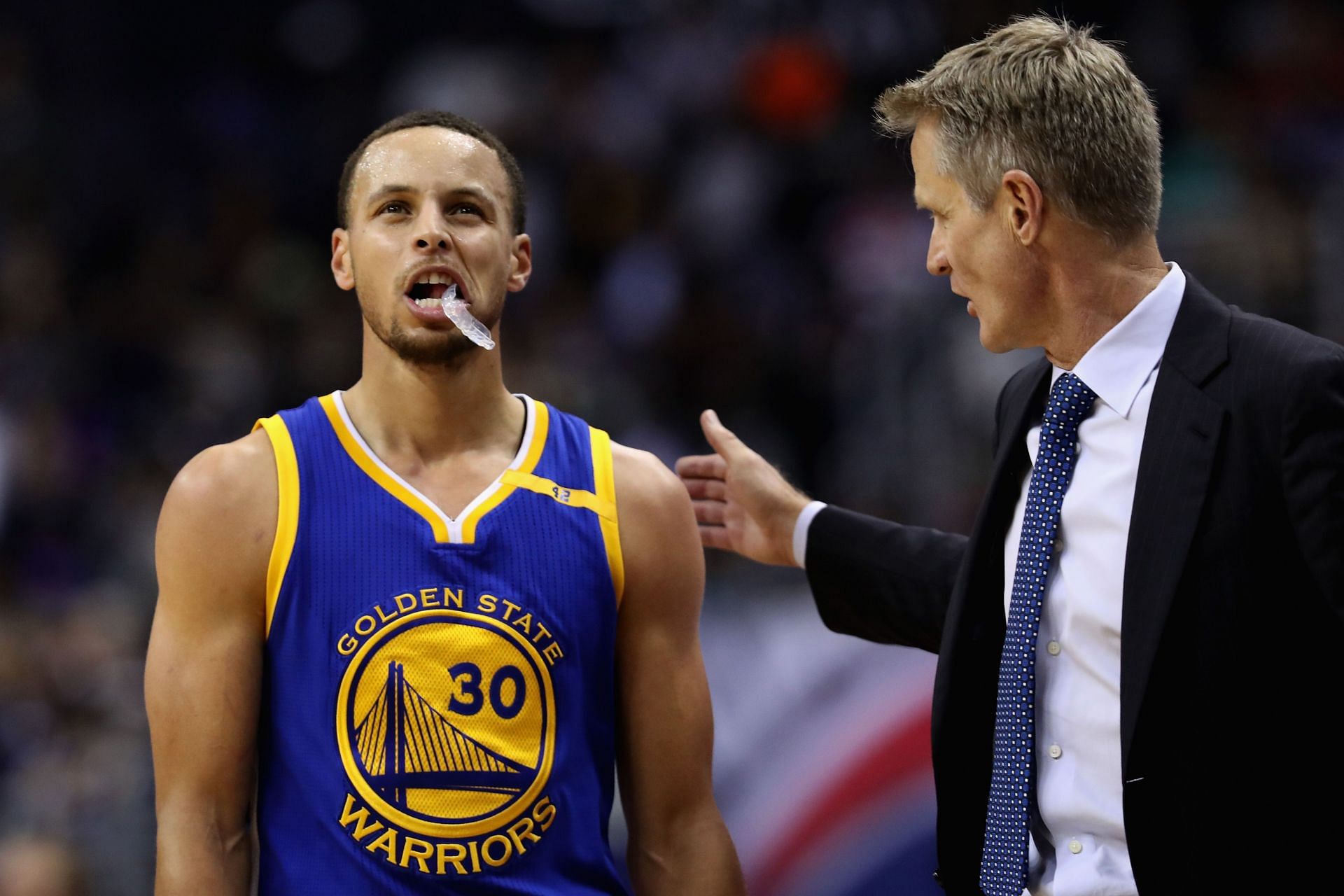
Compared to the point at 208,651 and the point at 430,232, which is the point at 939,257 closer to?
the point at 430,232

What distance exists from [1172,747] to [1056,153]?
1.06 m

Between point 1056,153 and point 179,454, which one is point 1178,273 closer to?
point 1056,153

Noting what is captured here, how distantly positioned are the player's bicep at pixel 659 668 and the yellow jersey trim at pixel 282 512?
24.6 inches

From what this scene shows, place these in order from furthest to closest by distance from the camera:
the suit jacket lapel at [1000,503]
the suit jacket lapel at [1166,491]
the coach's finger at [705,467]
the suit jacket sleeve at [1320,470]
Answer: the coach's finger at [705,467], the suit jacket lapel at [1000,503], the suit jacket lapel at [1166,491], the suit jacket sleeve at [1320,470]

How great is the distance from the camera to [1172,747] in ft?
8.52

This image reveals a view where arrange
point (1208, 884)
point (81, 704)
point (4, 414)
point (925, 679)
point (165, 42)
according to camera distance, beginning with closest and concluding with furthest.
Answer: point (1208, 884), point (925, 679), point (81, 704), point (4, 414), point (165, 42)

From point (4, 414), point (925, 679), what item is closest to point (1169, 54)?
point (925, 679)

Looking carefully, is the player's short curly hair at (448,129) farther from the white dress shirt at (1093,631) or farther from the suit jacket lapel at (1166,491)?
the suit jacket lapel at (1166,491)

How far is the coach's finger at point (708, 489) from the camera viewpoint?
3.82 metres

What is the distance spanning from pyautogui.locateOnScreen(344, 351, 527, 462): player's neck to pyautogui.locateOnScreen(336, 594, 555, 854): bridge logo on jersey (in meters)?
0.37

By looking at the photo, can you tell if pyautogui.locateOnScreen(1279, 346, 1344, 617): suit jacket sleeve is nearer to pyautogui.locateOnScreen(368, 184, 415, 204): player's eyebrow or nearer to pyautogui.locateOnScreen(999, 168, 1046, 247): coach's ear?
pyautogui.locateOnScreen(999, 168, 1046, 247): coach's ear

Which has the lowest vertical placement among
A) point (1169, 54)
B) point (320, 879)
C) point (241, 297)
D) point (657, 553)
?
point (320, 879)

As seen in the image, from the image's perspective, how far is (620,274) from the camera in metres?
8.52

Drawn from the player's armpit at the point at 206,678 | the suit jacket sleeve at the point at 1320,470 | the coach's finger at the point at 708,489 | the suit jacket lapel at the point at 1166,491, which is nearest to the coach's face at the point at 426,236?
the player's armpit at the point at 206,678
